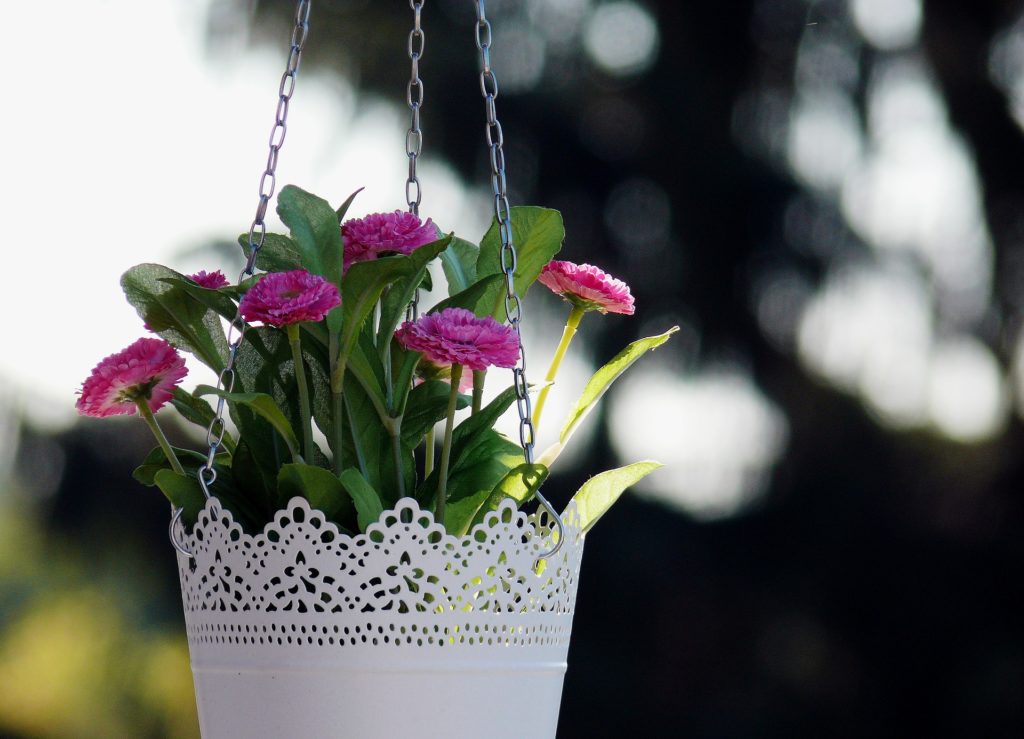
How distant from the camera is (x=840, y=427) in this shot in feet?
7.15

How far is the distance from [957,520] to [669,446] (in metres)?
0.61

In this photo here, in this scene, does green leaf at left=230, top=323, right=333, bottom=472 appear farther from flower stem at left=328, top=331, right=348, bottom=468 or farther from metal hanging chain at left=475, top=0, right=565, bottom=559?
metal hanging chain at left=475, top=0, right=565, bottom=559

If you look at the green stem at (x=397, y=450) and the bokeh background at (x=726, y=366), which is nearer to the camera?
the green stem at (x=397, y=450)

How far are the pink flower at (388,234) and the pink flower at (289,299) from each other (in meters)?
0.09

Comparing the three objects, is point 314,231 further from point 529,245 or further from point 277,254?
point 529,245

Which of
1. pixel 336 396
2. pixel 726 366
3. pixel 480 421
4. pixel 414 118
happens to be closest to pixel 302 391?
pixel 336 396

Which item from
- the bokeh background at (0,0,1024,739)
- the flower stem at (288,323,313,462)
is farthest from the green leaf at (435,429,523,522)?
the bokeh background at (0,0,1024,739)

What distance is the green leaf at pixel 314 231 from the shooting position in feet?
2.20

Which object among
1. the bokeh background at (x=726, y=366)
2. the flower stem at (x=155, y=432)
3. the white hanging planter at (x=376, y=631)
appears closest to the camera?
the white hanging planter at (x=376, y=631)

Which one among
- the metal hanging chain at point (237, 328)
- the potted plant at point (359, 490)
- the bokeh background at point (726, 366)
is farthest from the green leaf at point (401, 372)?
the bokeh background at point (726, 366)

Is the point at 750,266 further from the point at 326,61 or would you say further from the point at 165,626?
the point at 165,626

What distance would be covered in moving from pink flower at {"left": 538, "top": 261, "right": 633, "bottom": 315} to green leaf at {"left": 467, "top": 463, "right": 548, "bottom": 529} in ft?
0.50

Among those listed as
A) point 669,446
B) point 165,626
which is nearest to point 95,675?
point 165,626

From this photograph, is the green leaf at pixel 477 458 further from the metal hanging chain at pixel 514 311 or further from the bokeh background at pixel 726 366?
the bokeh background at pixel 726 366
